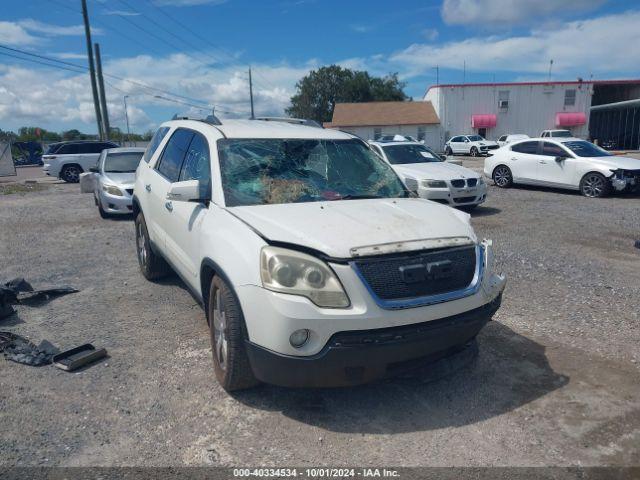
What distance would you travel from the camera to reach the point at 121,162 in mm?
11586

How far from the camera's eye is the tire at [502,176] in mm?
14414

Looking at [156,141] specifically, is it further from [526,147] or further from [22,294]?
[526,147]

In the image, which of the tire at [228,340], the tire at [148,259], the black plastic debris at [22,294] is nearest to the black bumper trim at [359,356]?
the tire at [228,340]

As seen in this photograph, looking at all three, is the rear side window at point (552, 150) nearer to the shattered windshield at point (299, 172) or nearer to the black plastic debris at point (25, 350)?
the shattered windshield at point (299, 172)

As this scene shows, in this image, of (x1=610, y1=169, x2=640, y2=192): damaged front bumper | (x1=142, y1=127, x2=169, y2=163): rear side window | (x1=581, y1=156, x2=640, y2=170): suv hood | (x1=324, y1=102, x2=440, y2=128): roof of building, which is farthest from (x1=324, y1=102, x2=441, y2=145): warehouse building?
(x1=142, y1=127, x2=169, y2=163): rear side window

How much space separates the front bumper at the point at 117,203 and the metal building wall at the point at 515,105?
38248 millimetres

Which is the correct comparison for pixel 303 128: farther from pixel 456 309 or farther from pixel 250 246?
pixel 456 309

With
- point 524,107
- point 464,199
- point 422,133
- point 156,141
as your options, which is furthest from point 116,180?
point 524,107

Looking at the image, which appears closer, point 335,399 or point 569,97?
point 335,399

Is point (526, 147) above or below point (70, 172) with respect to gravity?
above

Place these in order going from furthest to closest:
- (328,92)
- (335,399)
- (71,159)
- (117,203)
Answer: (328,92)
(71,159)
(117,203)
(335,399)

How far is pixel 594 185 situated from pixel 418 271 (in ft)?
37.3

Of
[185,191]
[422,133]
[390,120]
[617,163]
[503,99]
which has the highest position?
[503,99]

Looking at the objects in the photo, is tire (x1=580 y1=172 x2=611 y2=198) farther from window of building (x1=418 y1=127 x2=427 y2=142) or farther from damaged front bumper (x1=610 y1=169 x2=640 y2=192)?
window of building (x1=418 y1=127 x2=427 y2=142)
